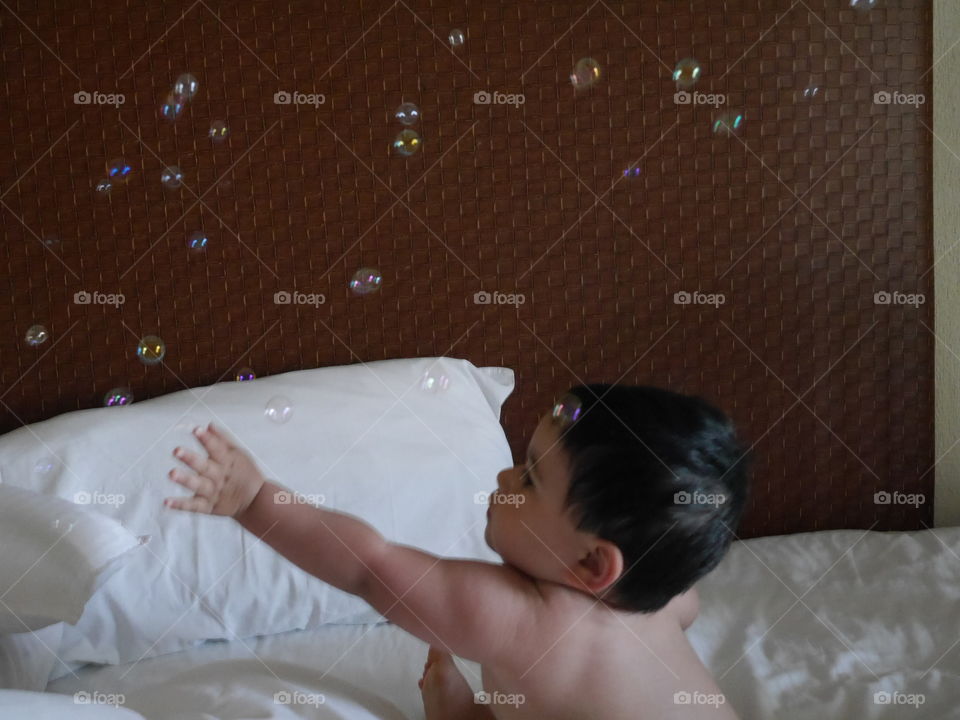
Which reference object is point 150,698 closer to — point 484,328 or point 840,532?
point 484,328

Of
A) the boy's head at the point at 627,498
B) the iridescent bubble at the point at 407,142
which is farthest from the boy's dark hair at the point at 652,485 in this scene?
the iridescent bubble at the point at 407,142

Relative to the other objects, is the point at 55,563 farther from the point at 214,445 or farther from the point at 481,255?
the point at 481,255

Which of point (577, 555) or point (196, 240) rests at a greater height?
point (196, 240)

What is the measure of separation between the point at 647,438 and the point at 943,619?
76cm

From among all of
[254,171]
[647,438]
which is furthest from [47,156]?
[647,438]

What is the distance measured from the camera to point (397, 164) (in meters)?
1.87

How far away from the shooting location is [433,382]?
1750 mm

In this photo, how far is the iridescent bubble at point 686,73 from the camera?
187cm

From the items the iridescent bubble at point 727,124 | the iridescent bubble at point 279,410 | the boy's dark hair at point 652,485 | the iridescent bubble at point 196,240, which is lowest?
the iridescent bubble at point 279,410

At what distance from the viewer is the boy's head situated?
3.24ft

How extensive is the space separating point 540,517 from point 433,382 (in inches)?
29.3

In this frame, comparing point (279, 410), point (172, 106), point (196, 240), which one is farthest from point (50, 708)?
point (172, 106)

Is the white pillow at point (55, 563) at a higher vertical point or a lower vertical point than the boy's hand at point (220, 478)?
lower

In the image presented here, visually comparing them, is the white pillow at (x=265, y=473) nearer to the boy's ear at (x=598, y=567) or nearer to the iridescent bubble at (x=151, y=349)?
the iridescent bubble at (x=151, y=349)
